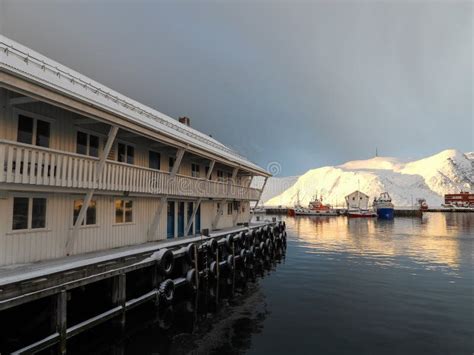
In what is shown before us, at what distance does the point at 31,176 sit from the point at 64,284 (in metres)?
3.48

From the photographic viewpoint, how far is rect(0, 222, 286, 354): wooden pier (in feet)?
26.8

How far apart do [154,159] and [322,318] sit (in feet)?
39.6

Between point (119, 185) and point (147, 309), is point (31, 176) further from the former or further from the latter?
point (147, 309)

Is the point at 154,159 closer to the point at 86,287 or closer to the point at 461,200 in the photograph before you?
the point at 86,287

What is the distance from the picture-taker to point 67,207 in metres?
12.5

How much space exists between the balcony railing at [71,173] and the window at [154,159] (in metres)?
1.71

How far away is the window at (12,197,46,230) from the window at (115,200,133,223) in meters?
3.89

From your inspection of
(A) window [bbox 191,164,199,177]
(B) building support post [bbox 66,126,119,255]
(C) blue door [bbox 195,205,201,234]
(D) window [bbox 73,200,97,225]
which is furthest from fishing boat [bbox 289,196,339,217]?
(B) building support post [bbox 66,126,119,255]

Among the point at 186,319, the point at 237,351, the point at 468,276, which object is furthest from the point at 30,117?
the point at 468,276

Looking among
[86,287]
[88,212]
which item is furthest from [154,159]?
[86,287]

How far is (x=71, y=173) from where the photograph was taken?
11047 mm

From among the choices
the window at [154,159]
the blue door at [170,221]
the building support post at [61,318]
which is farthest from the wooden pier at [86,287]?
the window at [154,159]

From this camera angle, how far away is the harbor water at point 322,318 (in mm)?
9391

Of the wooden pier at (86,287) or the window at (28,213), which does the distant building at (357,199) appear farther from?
the window at (28,213)
